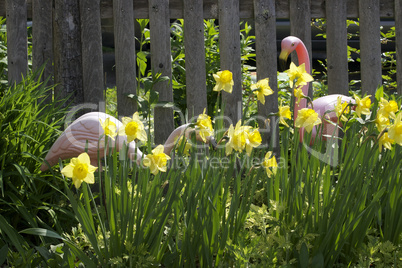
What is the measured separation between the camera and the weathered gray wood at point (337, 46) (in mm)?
3295

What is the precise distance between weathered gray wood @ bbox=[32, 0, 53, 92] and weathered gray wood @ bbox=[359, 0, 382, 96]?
1.87m

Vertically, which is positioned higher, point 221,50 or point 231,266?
point 221,50

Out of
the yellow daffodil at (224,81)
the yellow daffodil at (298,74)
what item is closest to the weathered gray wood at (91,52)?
the yellow daffodil at (224,81)

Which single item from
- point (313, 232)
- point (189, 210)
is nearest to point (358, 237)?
point (313, 232)

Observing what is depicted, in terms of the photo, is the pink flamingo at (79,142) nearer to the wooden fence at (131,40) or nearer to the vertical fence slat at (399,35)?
the wooden fence at (131,40)

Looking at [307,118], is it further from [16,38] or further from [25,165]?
[16,38]

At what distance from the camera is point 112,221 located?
1.65 meters

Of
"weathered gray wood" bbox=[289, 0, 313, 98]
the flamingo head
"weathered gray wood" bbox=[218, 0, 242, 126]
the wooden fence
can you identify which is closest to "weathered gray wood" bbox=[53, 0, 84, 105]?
the wooden fence

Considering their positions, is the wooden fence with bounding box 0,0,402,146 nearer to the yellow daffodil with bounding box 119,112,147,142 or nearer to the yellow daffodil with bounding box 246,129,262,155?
the yellow daffodil with bounding box 119,112,147,142

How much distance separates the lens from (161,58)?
3.09m

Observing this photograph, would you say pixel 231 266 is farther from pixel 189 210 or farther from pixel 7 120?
pixel 7 120

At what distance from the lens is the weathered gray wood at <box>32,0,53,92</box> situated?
300 centimetres

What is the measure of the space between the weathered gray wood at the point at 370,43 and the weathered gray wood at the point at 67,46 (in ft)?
5.67

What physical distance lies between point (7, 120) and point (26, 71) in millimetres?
748
